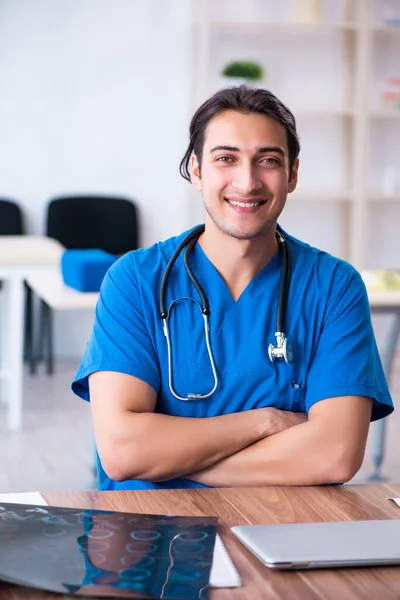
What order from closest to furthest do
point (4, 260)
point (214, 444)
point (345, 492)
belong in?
point (345, 492) → point (214, 444) → point (4, 260)

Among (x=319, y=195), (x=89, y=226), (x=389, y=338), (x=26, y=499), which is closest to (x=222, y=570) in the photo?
(x=26, y=499)

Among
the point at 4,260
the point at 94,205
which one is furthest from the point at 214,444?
the point at 94,205

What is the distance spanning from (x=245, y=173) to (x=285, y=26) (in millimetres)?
3610

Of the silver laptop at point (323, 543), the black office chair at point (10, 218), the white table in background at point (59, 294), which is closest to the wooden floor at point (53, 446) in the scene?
the white table in background at point (59, 294)

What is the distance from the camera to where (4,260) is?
12.0ft

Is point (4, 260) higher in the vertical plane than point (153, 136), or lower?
lower

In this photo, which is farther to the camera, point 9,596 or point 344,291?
point 344,291

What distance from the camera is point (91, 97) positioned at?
16.8ft

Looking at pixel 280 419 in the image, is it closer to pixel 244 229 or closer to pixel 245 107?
pixel 244 229

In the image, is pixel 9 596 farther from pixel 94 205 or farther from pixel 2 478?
pixel 94 205

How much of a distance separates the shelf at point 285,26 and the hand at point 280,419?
3.67 metres

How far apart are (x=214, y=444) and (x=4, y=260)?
2350 millimetres

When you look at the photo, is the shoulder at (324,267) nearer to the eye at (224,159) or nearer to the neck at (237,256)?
the neck at (237,256)

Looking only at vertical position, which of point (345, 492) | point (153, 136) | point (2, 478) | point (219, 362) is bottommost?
point (2, 478)
